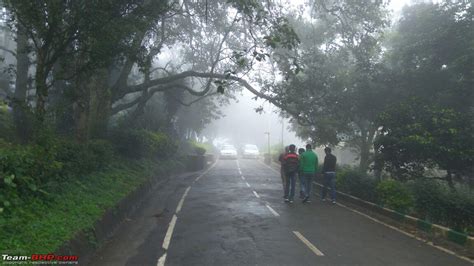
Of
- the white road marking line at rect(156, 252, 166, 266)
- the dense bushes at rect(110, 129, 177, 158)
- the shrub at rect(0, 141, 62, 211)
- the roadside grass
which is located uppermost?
the dense bushes at rect(110, 129, 177, 158)

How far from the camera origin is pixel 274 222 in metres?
11.2

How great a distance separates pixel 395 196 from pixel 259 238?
204 inches

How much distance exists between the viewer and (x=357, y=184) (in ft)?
51.4

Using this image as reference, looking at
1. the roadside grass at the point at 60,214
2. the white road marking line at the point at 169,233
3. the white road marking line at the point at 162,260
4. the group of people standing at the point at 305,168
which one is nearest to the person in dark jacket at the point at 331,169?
the group of people standing at the point at 305,168

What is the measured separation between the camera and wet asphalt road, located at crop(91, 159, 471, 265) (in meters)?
7.70

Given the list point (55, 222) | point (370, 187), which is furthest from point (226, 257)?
point (370, 187)

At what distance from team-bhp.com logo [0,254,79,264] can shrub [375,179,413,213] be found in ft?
28.8

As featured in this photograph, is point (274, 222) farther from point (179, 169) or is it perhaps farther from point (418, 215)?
point (179, 169)

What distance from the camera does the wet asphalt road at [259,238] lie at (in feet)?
25.3

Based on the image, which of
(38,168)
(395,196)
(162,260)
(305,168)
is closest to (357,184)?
(305,168)

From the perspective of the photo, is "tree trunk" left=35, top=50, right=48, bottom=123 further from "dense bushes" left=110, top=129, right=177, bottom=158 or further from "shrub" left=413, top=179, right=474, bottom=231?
"shrub" left=413, top=179, right=474, bottom=231

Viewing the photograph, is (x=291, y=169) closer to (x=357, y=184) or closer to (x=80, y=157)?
(x=357, y=184)

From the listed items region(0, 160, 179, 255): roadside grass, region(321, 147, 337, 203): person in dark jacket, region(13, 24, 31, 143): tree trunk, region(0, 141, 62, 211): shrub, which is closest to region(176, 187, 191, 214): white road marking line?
region(0, 160, 179, 255): roadside grass

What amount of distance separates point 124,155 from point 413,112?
12.4 meters
